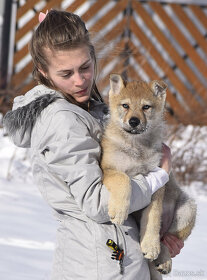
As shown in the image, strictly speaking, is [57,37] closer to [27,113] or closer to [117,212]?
[27,113]

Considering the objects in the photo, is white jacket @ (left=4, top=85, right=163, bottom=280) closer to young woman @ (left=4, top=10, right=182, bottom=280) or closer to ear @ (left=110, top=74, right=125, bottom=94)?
young woman @ (left=4, top=10, right=182, bottom=280)

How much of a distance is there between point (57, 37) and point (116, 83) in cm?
56

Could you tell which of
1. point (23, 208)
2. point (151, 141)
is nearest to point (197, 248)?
point (23, 208)

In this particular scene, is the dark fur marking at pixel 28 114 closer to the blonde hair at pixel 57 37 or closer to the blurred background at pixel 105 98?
the blonde hair at pixel 57 37

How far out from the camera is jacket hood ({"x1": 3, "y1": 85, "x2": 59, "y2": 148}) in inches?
114

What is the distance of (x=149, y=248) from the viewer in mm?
2873

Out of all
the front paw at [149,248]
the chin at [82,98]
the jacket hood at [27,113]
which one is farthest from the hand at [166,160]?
the jacket hood at [27,113]

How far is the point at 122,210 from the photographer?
2729 millimetres

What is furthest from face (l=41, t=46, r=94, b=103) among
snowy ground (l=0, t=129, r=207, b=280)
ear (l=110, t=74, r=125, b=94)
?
snowy ground (l=0, t=129, r=207, b=280)

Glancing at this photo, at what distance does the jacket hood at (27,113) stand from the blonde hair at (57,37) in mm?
160

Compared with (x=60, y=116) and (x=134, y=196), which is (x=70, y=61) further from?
(x=134, y=196)

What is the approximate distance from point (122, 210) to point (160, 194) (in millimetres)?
413

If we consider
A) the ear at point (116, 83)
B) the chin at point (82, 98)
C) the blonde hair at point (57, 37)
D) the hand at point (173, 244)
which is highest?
the blonde hair at point (57, 37)

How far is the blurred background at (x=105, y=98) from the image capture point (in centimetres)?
508
